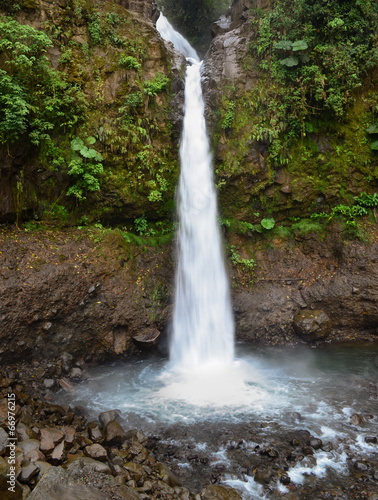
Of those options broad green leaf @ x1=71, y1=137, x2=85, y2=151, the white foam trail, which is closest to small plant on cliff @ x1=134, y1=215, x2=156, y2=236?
broad green leaf @ x1=71, y1=137, x2=85, y2=151

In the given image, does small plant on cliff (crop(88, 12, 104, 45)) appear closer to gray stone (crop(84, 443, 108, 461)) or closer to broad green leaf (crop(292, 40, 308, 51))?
broad green leaf (crop(292, 40, 308, 51))

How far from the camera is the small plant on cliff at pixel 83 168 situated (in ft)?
30.7

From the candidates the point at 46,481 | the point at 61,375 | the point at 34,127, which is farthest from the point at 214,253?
the point at 46,481

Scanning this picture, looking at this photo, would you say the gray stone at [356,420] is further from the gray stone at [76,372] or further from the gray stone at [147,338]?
the gray stone at [76,372]

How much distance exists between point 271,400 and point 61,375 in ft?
16.1

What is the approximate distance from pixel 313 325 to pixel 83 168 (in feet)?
27.0

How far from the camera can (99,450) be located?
507cm

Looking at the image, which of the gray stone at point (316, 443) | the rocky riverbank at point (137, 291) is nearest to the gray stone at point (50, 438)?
the rocky riverbank at point (137, 291)

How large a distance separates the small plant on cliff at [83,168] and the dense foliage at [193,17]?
12.5 metres

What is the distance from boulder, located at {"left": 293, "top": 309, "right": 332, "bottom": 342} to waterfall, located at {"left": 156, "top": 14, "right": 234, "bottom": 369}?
6.82 ft

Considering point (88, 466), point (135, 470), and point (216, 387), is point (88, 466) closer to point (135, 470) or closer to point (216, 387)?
point (135, 470)

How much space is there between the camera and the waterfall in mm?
9633

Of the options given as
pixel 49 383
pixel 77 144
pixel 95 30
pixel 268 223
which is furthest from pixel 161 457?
pixel 95 30

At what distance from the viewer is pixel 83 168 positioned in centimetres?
948
